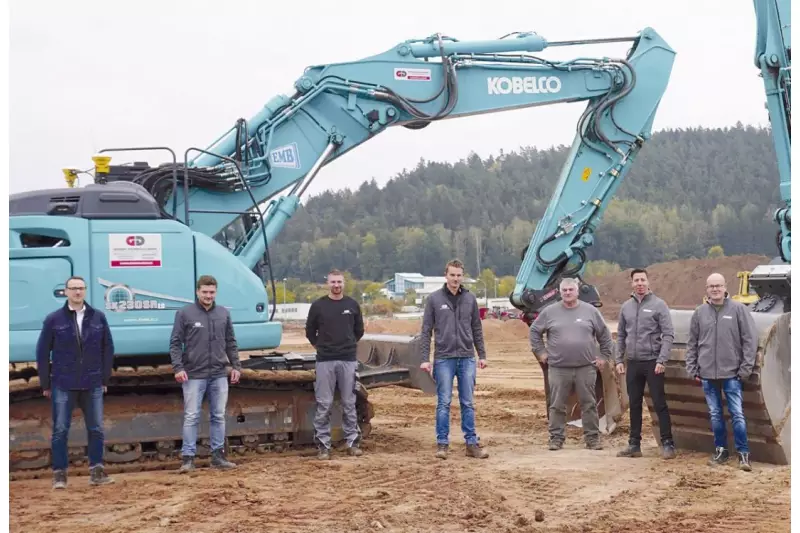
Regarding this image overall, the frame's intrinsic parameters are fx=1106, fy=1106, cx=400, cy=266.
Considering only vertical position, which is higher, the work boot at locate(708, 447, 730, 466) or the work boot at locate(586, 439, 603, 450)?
the work boot at locate(708, 447, 730, 466)

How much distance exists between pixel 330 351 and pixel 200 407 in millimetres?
1139

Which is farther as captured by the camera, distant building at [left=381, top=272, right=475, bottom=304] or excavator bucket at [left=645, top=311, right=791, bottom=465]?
distant building at [left=381, top=272, right=475, bottom=304]

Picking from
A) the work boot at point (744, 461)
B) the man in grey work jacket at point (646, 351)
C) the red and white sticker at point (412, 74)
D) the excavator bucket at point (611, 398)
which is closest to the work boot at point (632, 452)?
the man in grey work jacket at point (646, 351)

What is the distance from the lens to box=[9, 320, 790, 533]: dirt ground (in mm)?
6461

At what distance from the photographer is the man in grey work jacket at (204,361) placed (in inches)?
326

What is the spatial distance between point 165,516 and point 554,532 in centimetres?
235

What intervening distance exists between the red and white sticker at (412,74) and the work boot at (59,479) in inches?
200

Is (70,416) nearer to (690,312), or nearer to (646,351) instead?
(646,351)

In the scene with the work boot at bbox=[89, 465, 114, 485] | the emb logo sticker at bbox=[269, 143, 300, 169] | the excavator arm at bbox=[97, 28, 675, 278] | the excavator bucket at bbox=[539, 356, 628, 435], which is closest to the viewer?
the work boot at bbox=[89, 465, 114, 485]

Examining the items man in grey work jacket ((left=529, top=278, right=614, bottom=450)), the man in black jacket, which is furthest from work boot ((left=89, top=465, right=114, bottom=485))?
man in grey work jacket ((left=529, top=278, right=614, bottom=450))

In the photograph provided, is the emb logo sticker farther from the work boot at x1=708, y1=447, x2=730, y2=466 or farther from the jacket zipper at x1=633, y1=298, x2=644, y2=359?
the work boot at x1=708, y1=447, x2=730, y2=466

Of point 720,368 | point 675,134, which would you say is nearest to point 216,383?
point 720,368

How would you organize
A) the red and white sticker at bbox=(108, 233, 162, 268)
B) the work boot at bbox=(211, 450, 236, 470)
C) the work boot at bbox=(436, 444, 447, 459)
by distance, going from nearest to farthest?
the red and white sticker at bbox=(108, 233, 162, 268) → the work boot at bbox=(211, 450, 236, 470) → the work boot at bbox=(436, 444, 447, 459)

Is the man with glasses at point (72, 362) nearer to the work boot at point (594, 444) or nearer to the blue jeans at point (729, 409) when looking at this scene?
the work boot at point (594, 444)
